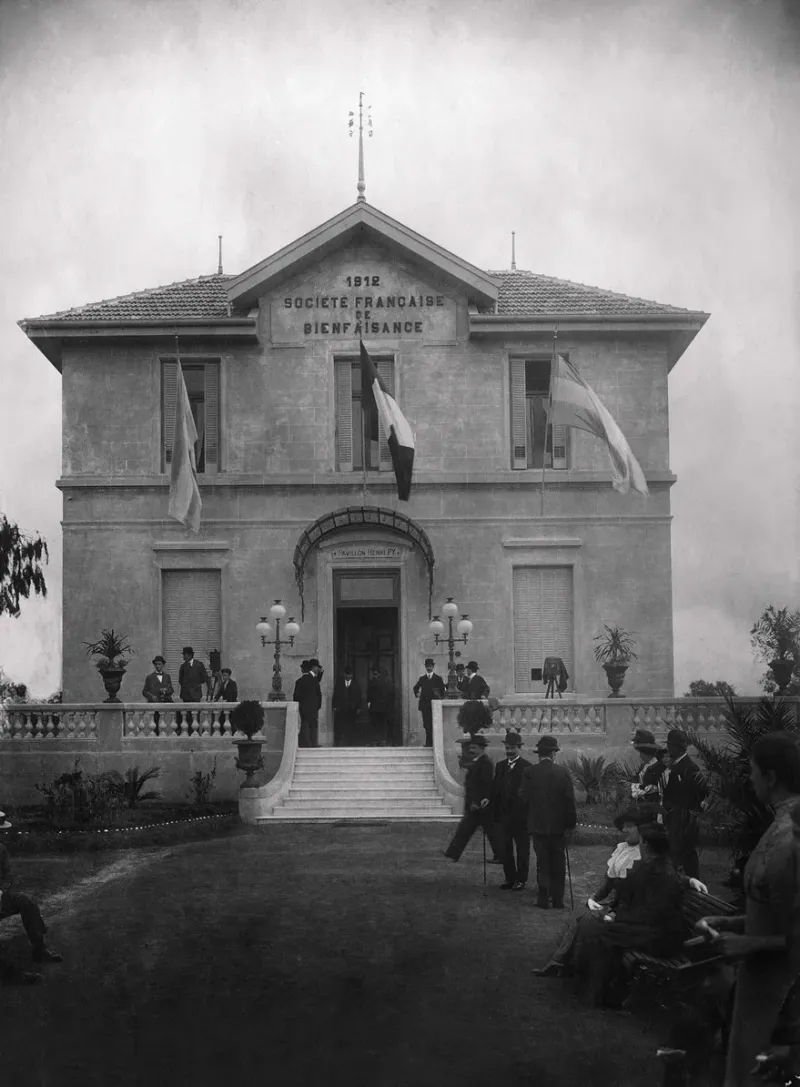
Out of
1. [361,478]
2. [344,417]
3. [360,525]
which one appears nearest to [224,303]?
[344,417]

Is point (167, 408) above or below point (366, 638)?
above

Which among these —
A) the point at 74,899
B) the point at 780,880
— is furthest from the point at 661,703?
the point at 780,880

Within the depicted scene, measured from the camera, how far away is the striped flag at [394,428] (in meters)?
25.6

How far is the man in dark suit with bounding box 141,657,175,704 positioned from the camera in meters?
26.5

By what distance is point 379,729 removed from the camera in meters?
28.8

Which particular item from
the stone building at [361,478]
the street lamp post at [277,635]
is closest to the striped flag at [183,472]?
the street lamp post at [277,635]

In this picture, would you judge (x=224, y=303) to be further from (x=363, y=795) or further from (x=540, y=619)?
(x=363, y=795)

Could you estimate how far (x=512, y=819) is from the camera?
15.6 meters

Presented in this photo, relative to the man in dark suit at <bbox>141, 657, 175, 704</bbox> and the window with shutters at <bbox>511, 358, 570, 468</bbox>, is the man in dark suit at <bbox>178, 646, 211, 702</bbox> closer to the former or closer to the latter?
the man in dark suit at <bbox>141, 657, 175, 704</bbox>

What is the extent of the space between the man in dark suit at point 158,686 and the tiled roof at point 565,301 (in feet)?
33.8

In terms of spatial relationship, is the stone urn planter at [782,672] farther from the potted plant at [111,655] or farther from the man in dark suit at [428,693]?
the potted plant at [111,655]

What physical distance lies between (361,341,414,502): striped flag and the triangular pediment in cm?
408

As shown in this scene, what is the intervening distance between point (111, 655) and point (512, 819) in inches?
489

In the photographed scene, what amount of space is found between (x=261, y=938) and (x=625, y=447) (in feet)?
49.5
